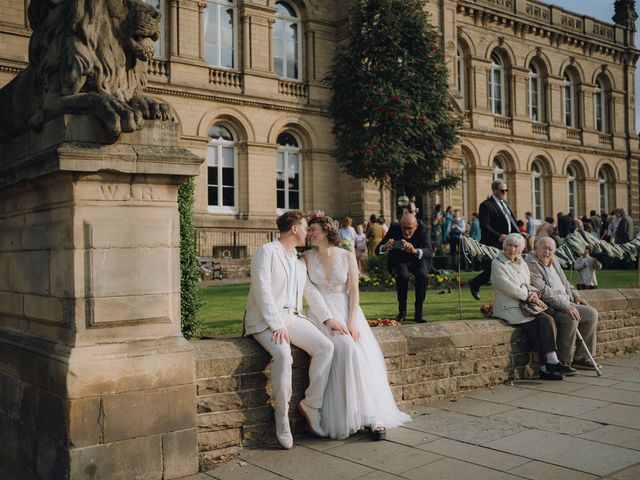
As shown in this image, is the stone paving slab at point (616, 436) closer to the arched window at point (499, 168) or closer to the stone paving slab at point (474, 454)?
the stone paving slab at point (474, 454)

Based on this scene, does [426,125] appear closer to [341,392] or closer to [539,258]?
[539,258]

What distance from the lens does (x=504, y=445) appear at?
17.4 ft

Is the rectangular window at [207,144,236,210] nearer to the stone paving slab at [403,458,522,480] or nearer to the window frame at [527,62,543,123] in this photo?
the window frame at [527,62,543,123]

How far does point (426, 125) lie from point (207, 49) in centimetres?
979

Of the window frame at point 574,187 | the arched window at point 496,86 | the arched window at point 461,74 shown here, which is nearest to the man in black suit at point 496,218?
the arched window at point 461,74

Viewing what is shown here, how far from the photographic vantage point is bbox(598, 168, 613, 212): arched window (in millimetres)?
39106

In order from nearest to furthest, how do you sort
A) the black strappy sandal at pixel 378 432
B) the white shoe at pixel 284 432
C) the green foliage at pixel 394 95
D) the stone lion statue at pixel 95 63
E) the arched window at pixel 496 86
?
the stone lion statue at pixel 95 63 < the white shoe at pixel 284 432 < the black strappy sandal at pixel 378 432 < the green foliage at pixel 394 95 < the arched window at pixel 496 86

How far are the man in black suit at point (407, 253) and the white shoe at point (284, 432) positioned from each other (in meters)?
4.21

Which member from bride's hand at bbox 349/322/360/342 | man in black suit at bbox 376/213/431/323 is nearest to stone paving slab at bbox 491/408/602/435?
bride's hand at bbox 349/322/360/342

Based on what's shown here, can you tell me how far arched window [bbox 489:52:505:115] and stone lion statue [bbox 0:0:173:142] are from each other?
31.0m

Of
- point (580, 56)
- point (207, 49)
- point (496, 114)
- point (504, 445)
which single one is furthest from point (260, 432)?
point (580, 56)

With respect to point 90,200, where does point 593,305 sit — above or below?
below

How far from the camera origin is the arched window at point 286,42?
26.2 m

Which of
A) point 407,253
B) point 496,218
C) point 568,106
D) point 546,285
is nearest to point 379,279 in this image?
point 496,218
